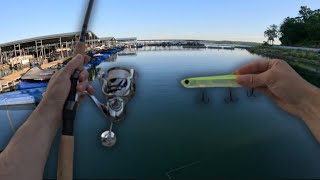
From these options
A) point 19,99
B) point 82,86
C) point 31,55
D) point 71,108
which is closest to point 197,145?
point 19,99

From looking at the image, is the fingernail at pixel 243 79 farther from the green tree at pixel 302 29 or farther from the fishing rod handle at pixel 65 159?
the green tree at pixel 302 29

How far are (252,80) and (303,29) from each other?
71.7 m

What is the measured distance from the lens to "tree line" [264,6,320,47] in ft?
197

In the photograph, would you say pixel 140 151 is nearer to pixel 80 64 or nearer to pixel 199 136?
pixel 199 136

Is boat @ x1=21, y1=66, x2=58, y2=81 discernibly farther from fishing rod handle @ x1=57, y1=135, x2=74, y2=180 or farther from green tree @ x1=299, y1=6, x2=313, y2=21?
green tree @ x1=299, y1=6, x2=313, y2=21

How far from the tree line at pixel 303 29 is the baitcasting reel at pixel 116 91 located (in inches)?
2439

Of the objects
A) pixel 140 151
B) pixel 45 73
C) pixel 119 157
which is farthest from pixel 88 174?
pixel 45 73

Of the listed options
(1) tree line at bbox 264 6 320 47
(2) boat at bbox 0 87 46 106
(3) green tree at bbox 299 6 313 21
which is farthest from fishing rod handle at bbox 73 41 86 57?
(3) green tree at bbox 299 6 313 21

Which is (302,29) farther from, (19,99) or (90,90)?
(90,90)

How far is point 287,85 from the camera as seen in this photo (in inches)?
54.0

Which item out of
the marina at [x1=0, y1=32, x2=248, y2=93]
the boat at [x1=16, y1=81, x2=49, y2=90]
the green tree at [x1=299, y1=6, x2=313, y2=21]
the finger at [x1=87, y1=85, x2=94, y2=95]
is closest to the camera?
the finger at [x1=87, y1=85, x2=94, y2=95]

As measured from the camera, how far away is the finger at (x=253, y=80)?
140 centimetres

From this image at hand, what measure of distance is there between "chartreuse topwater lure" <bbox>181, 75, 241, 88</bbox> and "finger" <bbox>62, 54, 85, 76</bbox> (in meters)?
0.44

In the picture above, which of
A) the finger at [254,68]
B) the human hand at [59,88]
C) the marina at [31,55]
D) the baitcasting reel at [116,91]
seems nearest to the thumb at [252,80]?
the finger at [254,68]
